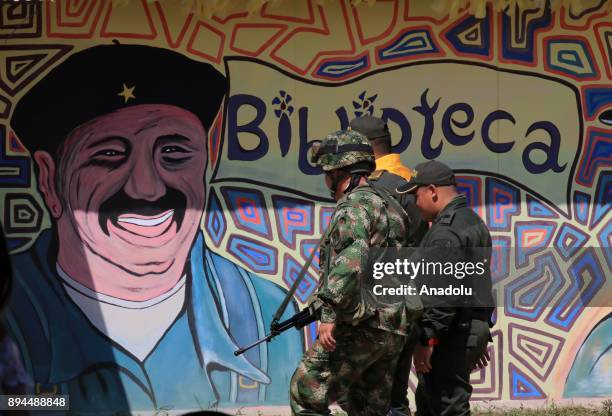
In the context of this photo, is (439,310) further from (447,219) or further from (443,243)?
(447,219)

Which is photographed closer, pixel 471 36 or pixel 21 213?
Result: pixel 21 213

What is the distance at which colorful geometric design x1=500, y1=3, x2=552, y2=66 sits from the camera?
7.88 meters

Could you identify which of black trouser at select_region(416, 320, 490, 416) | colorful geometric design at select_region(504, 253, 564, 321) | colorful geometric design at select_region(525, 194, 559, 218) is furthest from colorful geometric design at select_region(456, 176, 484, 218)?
black trouser at select_region(416, 320, 490, 416)

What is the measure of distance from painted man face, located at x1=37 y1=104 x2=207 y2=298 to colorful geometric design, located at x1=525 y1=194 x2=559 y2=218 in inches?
94.5

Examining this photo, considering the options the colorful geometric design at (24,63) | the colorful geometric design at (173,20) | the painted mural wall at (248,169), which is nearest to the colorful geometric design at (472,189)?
the painted mural wall at (248,169)

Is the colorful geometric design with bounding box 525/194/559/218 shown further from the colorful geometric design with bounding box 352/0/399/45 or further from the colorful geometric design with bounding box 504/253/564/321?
the colorful geometric design with bounding box 352/0/399/45

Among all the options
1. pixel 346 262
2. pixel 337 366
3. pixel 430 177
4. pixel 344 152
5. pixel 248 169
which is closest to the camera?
pixel 346 262

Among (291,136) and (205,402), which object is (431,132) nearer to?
(291,136)

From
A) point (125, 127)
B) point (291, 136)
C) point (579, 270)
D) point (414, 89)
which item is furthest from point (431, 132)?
point (125, 127)

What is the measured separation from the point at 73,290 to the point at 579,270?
372 centimetres

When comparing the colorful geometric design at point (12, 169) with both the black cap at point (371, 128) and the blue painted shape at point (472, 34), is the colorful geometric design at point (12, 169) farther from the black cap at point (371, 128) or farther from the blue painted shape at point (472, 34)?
the blue painted shape at point (472, 34)

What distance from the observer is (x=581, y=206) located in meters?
7.91

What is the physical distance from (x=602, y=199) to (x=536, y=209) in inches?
19.9

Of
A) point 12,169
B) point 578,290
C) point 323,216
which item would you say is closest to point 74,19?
point 12,169
